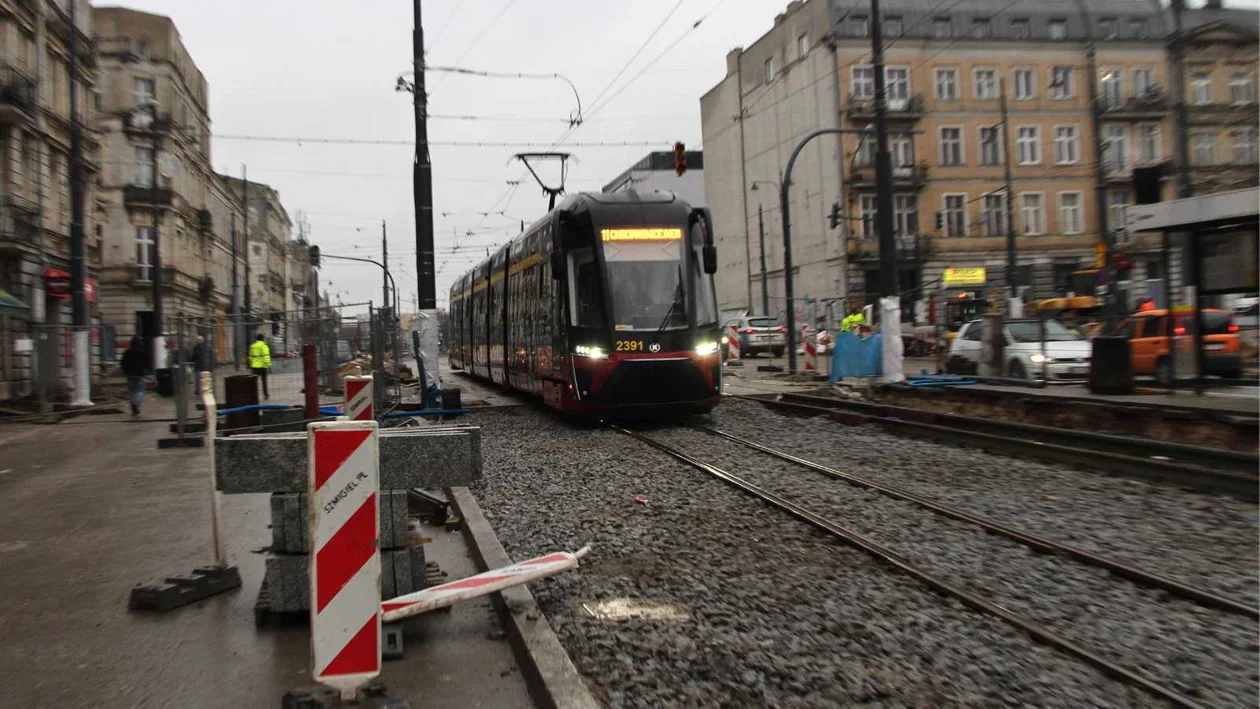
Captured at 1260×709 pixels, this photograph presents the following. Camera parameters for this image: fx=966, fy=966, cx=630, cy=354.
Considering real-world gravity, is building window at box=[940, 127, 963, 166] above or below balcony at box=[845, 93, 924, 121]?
below

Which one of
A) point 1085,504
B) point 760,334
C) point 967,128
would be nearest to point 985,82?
point 967,128

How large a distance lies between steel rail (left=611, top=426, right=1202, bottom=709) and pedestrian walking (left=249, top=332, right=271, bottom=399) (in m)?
9.86

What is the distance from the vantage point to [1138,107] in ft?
146

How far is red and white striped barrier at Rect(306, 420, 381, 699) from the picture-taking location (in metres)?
3.59

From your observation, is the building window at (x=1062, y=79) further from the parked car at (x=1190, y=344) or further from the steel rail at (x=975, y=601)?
the steel rail at (x=975, y=601)

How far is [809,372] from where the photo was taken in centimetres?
2591

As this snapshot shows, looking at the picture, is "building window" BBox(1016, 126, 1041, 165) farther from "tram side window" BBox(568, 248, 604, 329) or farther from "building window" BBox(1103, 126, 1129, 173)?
"tram side window" BBox(568, 248, 604, 329)

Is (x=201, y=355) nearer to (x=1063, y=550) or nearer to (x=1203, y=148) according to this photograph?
(x=1063, y=550)

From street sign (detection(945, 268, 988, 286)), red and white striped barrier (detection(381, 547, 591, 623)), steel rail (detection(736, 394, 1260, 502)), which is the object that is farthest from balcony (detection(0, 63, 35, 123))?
street sign (detection(945, 268, 988, 286))

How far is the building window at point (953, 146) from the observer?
47250 mm

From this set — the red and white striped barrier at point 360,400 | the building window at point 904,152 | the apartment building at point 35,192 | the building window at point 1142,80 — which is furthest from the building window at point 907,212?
the red and white striped barrier at point 360,400

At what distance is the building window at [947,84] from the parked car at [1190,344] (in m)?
31.3

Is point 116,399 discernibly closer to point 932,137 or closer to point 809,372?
point 809,372

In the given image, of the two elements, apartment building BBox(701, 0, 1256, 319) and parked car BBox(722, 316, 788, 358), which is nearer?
parked car BBox(722, 316, 788, 358)
